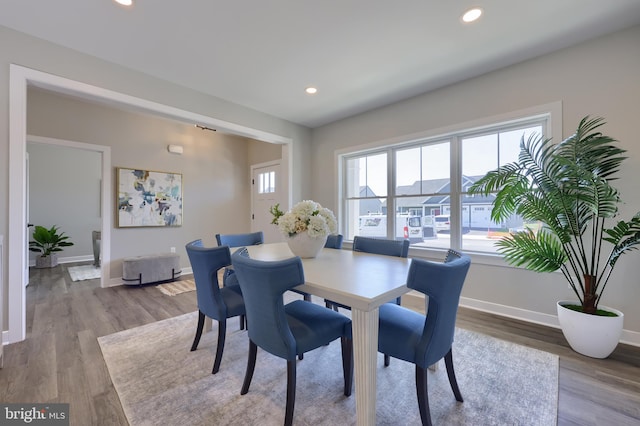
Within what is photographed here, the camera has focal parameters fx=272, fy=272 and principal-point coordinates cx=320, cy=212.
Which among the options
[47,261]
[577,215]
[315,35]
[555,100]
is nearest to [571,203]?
[577,215]

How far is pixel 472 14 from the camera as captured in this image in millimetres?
2102

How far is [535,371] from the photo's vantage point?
1910 mm

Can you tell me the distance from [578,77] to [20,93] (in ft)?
16.1

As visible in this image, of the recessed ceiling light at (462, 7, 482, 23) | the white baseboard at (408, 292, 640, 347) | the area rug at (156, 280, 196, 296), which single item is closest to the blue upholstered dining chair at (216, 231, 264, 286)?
the area rug at (156, 280, 196, 296)

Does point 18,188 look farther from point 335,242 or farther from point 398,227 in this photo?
point 398,227

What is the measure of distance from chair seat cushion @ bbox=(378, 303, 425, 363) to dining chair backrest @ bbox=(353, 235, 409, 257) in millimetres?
669

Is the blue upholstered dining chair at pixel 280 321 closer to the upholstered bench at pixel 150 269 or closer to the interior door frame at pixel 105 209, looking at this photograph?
the upholstered bench at pixel 150 269

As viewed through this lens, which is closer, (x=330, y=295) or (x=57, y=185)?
(x=330, y=295)

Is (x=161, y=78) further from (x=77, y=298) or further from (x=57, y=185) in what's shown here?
(x=57, y=185)

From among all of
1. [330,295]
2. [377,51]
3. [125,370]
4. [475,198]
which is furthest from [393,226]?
[125,370]

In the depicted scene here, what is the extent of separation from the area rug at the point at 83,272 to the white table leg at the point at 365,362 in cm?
521

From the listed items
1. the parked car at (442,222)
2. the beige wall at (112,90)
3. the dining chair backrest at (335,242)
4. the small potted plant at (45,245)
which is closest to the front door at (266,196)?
the beige wall at (112,90)

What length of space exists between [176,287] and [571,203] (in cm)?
470

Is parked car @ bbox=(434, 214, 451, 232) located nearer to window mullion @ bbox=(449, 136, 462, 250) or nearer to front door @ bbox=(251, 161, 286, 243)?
window mullion @ bbox=(449, 136, 462, 250)
